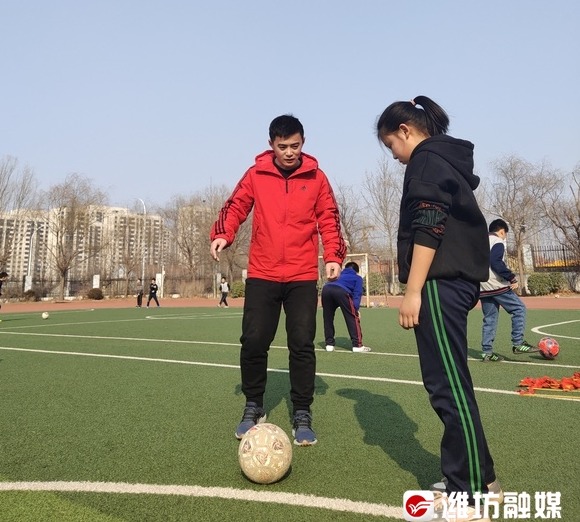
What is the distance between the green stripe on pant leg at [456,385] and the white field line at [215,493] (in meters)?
0.38

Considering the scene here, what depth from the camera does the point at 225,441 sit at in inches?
126

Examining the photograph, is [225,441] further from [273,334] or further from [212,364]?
[212,364]

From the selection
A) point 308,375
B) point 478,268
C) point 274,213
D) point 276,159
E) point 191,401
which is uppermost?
point 276,159

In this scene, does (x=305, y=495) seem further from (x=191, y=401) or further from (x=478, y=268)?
(x=191, y=401)

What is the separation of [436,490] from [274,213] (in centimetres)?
212

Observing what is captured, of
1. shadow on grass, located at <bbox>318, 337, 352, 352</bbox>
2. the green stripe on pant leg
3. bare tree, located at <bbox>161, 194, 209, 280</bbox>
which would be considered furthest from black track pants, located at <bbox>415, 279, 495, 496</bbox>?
bare tree, located at <bbox>161, 194, 209, 280</bbox>

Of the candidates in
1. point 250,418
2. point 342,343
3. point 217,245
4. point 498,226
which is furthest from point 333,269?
point 342,343

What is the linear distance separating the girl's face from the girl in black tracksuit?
0.14 metres

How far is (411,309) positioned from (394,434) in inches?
58.4

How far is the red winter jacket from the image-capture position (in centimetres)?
355

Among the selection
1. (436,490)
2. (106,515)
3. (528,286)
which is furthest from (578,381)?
(528,286)

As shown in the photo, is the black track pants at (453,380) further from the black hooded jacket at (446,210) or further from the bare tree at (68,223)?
the bare tree at (68,223)

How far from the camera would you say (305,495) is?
2.30 metres

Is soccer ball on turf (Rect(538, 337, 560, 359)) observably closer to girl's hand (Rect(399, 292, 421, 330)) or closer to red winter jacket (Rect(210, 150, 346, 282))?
red winter jacket (Rect(210, 150, 346, 282))
